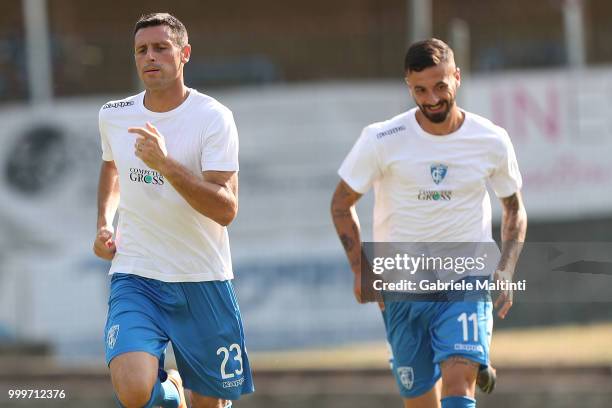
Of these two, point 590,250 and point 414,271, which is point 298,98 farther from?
point 414,271

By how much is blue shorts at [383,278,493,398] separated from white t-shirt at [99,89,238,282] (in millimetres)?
1202

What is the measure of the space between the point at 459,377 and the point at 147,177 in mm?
2056

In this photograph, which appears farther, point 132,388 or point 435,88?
point 435,88

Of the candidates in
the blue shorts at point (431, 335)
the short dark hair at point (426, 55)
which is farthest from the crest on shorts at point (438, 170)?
the blue shorts at point (431, 335)

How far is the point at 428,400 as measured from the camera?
26.1ft

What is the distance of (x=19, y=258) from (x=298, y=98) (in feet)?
12.5

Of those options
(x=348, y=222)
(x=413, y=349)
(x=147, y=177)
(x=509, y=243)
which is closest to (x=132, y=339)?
(x=147, y=177)

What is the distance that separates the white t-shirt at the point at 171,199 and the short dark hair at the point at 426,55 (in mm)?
1111

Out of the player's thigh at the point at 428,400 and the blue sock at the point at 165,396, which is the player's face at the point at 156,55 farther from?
the player's thigh at the point at 428,400

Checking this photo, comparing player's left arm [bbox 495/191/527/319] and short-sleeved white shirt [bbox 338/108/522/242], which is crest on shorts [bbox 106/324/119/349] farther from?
player's left arm [bbox 495/191/527/319]

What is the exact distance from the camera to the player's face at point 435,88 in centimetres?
746

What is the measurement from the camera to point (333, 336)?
49.2ft

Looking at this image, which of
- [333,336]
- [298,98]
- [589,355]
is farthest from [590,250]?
[298,98]

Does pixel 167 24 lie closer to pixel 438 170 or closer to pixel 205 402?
pixel 438 170
